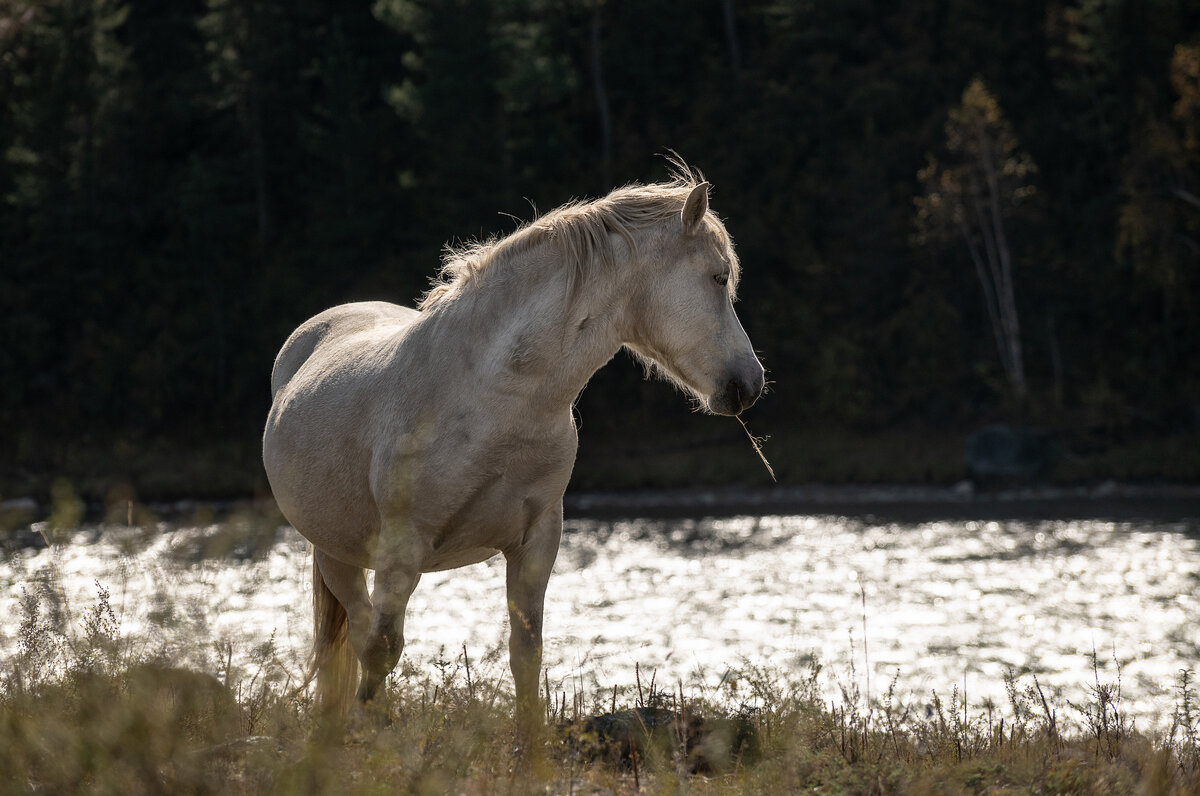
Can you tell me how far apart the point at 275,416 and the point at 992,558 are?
62.4 ft

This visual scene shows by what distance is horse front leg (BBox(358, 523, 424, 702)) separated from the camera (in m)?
3.72

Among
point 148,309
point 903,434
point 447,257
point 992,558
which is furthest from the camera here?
point 148,309

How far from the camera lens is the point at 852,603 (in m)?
17.5

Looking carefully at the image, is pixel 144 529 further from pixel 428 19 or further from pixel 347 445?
Answer: pixel 428 19

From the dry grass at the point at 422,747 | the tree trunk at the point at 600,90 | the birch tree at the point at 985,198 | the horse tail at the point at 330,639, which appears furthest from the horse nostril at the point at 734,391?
the tree trunk at the point at 600,90

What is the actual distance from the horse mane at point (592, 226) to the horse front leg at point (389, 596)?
3.14 feet

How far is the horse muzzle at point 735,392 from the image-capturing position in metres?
3.58

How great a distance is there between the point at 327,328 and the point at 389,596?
199 cm

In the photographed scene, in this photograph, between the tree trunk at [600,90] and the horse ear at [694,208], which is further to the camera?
the tree trunk at [600,90]

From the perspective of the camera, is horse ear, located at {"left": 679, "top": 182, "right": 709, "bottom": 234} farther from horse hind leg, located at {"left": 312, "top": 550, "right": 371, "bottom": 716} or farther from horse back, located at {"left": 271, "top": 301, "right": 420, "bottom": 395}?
horse hind leg, located at {"left": 312, "top": 550, "right": 371, "bottom": 716}

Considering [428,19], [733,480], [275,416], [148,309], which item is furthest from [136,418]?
[275,416]

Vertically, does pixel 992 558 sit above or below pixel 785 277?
below

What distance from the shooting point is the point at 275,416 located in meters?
4.91

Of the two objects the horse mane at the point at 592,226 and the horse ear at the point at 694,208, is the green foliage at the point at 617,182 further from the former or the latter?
the horse ear at the point at 694,208
